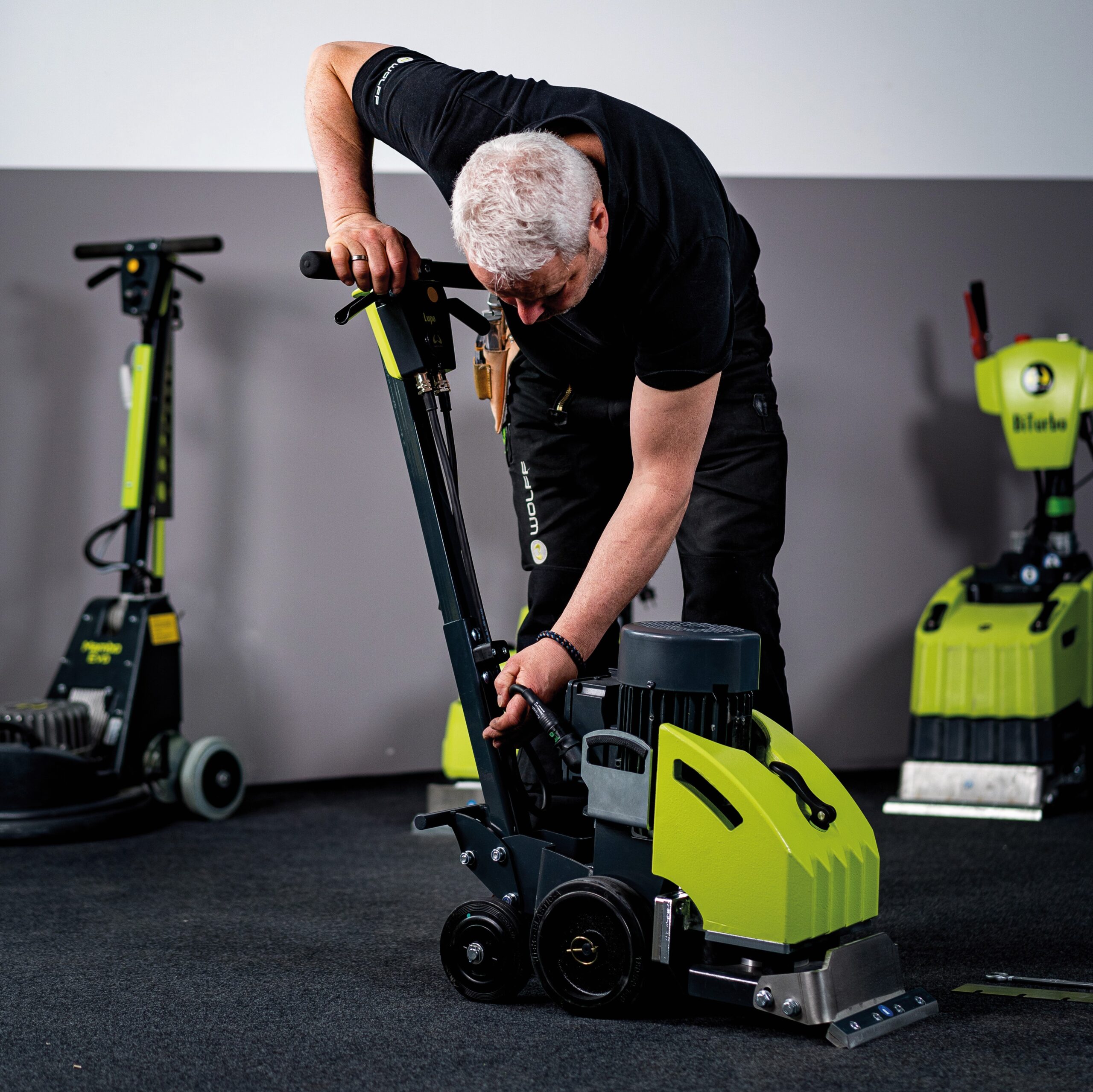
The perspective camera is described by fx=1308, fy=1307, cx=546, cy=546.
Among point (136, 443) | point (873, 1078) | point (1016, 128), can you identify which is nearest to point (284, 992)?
point (873, 1078)

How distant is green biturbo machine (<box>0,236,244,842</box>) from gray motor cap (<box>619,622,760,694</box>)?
5.12ft

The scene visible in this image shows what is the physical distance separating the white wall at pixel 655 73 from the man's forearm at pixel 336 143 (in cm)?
140

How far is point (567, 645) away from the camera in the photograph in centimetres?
146

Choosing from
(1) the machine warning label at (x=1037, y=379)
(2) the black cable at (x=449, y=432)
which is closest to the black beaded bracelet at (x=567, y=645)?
(2) the black cable at (x=449, y=432)

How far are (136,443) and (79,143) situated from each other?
0.74m

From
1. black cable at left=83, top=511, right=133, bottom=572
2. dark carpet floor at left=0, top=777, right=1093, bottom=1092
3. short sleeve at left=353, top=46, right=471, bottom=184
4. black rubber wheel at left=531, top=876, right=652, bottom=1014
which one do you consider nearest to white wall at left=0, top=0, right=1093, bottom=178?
black cable at left=83, top=511, right=133, bottom=572

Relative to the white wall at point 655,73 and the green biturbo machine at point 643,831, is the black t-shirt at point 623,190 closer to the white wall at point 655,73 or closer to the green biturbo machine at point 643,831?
the green biturbo machine at point 643,831

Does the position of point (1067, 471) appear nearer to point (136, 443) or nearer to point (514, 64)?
point (514, 64)

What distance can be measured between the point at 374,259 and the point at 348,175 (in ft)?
0.77

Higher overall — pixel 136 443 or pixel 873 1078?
pixel 136 443

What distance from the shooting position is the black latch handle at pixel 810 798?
1346 mm

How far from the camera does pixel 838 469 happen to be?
3289mm

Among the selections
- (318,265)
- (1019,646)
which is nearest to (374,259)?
(318,265)

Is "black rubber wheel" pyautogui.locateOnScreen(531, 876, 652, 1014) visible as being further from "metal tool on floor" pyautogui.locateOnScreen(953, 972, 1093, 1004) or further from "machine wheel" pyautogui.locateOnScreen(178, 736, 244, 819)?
"machine wheel" pyautogui.locateOnScreen(178, 736, 244, 819)
